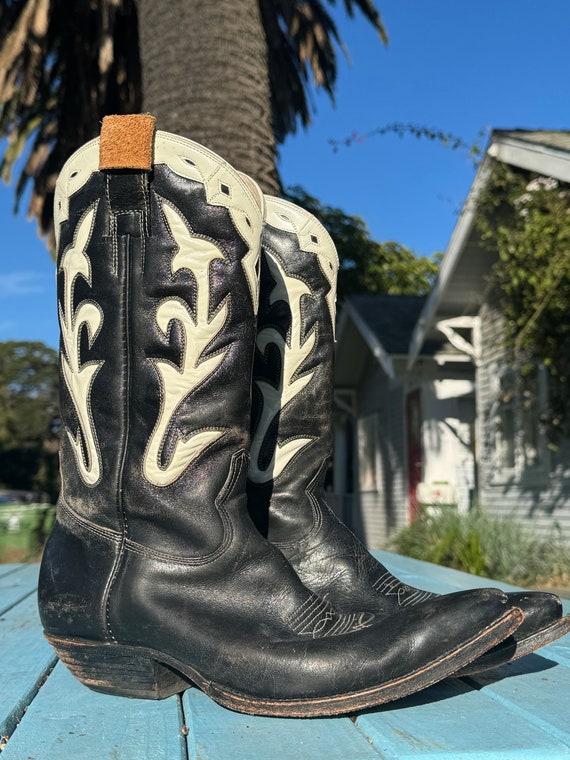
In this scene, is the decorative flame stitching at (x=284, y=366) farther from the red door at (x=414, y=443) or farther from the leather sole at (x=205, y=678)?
the red door at (x=414, y=443)

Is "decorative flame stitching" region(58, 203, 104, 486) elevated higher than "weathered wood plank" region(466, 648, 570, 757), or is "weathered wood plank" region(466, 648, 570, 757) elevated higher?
"decorative flame stitching" region(58, 203, 104, 486)

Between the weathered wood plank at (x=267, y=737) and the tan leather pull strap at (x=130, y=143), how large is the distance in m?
0.85

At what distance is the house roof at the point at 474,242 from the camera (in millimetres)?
7336

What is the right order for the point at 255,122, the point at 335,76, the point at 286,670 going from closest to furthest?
the point at 286,670 → the point at 255,122 → the point at 335,76

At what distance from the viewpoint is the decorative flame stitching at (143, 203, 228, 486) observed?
1339 millimetres

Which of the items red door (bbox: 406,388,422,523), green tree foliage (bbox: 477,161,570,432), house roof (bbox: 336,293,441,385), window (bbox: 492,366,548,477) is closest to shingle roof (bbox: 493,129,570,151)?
green tree foliage (bbox: 477,161,570,432)

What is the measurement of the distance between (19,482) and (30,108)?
21.0 metres

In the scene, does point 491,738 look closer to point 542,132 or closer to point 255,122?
point 255,122

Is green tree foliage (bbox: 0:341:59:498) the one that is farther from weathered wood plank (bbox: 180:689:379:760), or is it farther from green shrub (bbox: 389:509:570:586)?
weathered wood plank (bbox: 180:689:379:760)

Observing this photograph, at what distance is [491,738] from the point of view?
1.03 m

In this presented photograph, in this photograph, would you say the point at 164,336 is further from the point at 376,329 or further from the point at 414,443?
the point at 414,443

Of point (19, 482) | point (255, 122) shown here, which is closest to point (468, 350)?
point (255, 122)

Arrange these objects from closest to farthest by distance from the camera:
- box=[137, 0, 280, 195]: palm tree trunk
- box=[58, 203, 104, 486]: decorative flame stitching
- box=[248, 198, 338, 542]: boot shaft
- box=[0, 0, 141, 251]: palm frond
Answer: box=[58, 203, 104, 486]: decorative flame stitching, box=[248, 198, 338, 542]: boot shaft, box=[137, 0, 280, 195]: palm tree trunk, box=[0, 0, 141, 251]: palm frond

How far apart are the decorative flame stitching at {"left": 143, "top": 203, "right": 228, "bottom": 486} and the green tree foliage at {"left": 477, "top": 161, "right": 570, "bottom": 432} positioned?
633 cm
